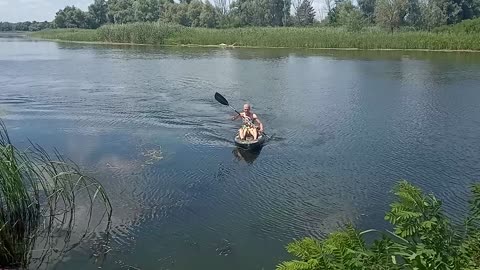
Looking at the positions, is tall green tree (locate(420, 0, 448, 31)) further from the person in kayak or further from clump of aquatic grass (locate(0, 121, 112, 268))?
clump of aquatic grass (locate(0, 121, 112, 268))

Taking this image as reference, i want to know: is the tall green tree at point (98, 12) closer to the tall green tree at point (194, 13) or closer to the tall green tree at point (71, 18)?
the tall green tree at point (71, 18)

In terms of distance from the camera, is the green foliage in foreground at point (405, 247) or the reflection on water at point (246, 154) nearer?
the green foliage in foreground at point (405, 247)

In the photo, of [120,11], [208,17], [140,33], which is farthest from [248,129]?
[120,11]

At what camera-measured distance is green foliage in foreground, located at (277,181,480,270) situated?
109 inches

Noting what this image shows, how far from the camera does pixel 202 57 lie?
34812mm

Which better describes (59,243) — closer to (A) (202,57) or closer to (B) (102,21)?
(A) (202,57)

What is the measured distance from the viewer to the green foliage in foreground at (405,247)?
2.77 m

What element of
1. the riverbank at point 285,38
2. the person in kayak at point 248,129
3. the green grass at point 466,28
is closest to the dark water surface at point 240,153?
the person in kayak at point 248,129

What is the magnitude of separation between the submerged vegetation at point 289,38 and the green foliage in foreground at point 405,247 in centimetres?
3666

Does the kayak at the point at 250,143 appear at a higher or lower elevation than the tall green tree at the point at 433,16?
lower

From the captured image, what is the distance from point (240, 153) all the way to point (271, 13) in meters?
60.6

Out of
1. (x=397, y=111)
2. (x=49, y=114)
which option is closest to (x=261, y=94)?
(x=397, y=111)

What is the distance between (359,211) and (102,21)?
3011 inches

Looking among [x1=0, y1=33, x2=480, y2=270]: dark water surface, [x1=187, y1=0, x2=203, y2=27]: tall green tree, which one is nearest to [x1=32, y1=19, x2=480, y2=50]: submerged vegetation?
[x1=0, y1=33, x2=480, y2=270]: dark water surface
